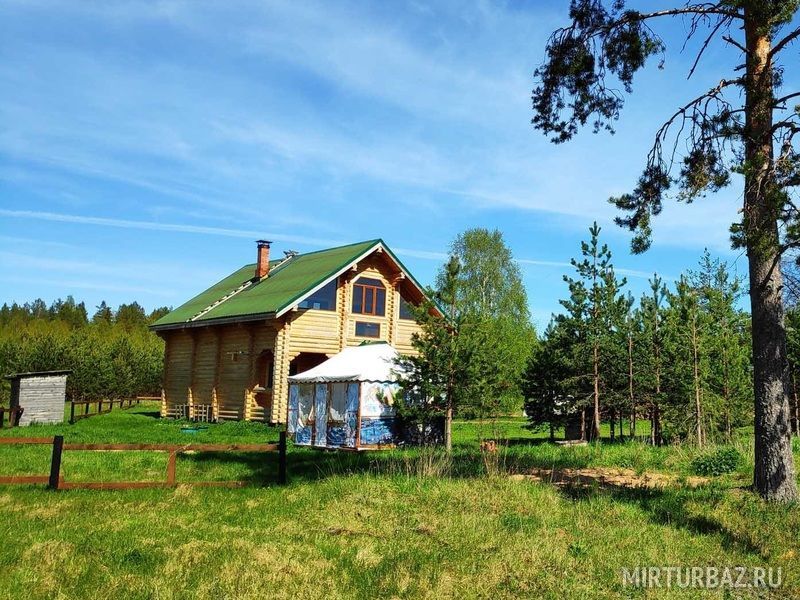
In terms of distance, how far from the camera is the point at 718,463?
45.3ft

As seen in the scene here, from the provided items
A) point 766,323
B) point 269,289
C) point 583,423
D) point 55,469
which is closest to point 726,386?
point 583,423

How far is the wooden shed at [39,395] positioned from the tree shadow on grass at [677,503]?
28324mm

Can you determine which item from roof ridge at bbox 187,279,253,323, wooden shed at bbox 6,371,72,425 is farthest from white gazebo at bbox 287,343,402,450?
wooden shed at bbox 6,371,72,425

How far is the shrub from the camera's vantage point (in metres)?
13.7

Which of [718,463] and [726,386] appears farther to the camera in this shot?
[726,386]

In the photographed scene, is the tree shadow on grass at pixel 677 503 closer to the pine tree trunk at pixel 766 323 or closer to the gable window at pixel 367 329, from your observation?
the pine tree trunk at pixel 766 323

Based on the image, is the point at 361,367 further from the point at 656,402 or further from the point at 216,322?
the point at 216,322

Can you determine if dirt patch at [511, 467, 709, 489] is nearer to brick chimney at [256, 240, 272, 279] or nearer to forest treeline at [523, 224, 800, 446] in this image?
forest treeline at [523, 224, 800, 446]

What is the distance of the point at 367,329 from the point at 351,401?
8.96 metres

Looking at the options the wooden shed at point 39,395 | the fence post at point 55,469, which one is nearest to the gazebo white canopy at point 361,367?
the fence post at point 55,469

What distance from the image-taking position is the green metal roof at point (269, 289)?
30.2 m

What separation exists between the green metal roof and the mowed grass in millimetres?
17512

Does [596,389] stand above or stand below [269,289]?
below

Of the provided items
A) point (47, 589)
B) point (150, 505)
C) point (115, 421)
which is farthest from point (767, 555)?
point (115, 421)
